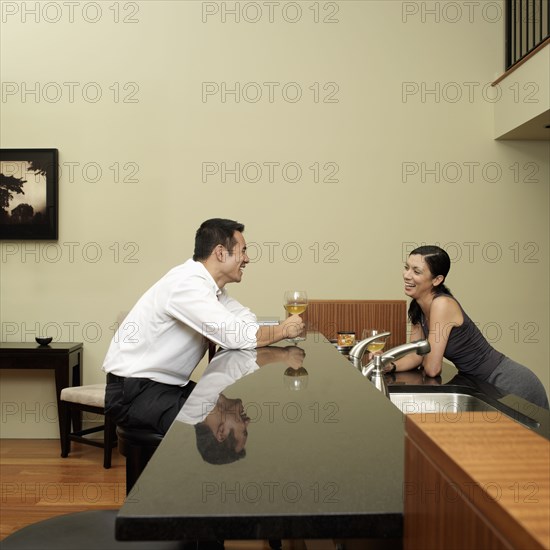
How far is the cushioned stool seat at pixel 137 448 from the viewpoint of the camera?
240cm

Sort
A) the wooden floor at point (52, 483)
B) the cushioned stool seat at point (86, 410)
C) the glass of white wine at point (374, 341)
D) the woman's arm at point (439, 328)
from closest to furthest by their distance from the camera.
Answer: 1. the glass of white wine at point (374, 341)
2. the woman's arm at point (439, 328)
3. the wooden floor at point (52, 483)
4. the cushioned stool seat at point (86, 410)

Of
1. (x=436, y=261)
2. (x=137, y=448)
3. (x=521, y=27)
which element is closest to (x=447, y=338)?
(x=436, y=261)

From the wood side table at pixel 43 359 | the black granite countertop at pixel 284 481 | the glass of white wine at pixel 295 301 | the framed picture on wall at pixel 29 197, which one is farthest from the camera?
the framed picture on wall at pixel 29 197

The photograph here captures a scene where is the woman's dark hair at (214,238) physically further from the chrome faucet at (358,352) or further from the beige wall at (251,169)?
the beige wall at (251,169)

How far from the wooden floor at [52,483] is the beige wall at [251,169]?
0.41 meters

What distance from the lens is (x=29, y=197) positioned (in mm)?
4801

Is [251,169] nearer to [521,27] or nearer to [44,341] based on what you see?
[44,341]

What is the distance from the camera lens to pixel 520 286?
4.85 meters

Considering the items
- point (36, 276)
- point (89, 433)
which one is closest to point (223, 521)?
point (89, 433)

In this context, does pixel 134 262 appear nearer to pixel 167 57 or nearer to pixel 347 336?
pixel 167 57

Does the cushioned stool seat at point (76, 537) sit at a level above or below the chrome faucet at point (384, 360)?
below

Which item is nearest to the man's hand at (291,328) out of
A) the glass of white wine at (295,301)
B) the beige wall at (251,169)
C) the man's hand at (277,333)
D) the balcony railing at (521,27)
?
the man's hand at (277,333)

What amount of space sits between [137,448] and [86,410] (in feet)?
6.67

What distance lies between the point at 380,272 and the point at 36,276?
258 cm
